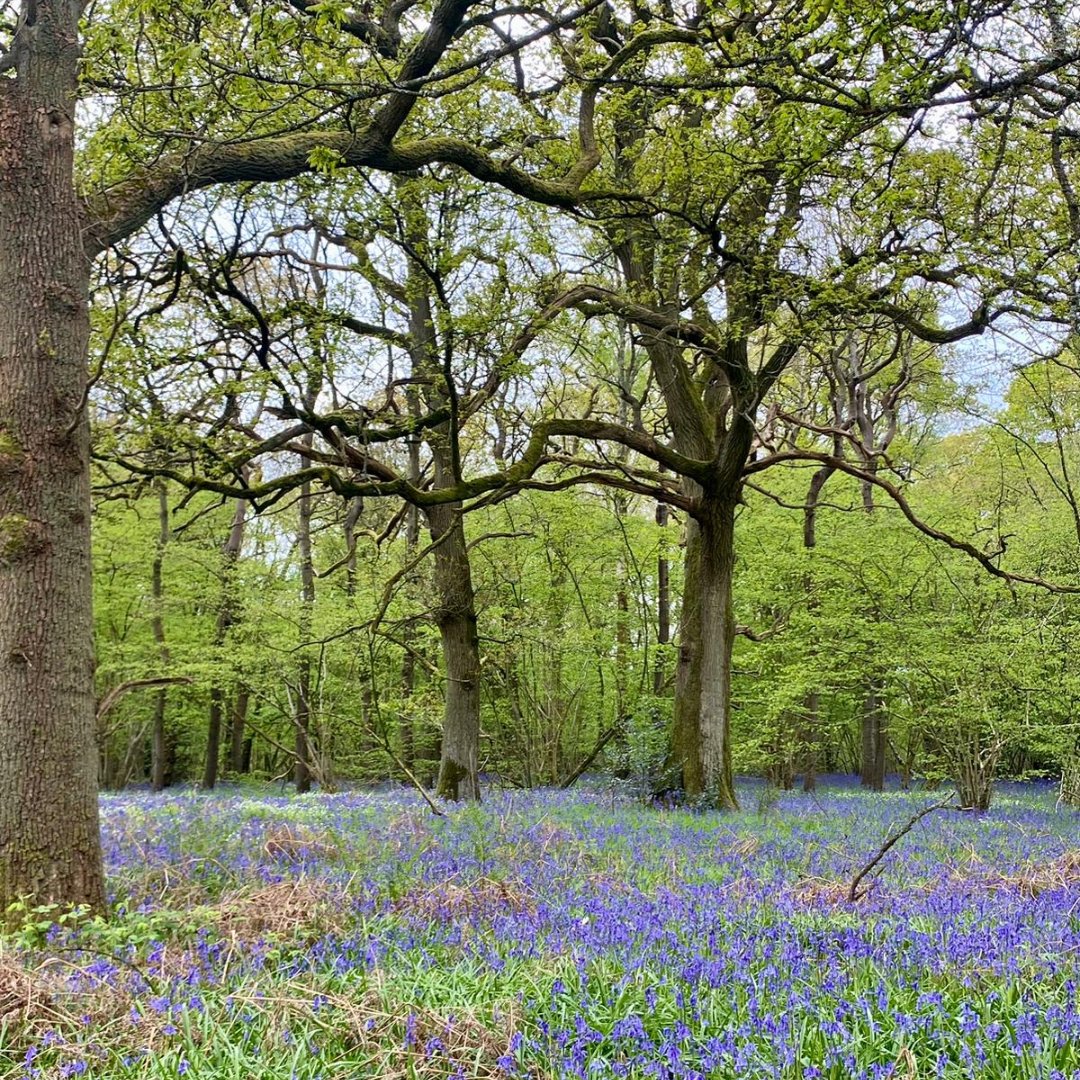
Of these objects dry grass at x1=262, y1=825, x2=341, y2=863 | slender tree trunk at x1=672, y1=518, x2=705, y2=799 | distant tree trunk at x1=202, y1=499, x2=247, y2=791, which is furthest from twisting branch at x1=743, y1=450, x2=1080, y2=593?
distant tree trunk at x1=202, y1=499, x2=247, y2=791

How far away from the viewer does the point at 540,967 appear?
368 cm

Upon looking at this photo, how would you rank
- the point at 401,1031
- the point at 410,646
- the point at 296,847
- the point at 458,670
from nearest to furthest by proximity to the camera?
the point at 401,1031, the point at 296,847, the point at 458,670, the point at 410,646

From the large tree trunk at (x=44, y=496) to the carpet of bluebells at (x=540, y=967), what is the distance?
0.47 meters

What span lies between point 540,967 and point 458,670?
8943 mm

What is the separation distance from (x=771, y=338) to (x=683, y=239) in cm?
307

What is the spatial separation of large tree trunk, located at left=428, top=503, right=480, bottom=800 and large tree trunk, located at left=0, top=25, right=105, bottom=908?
7595 mm

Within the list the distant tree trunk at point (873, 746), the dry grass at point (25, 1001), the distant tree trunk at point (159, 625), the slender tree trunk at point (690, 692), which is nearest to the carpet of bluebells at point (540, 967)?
the dry grass at point (25, 1001)

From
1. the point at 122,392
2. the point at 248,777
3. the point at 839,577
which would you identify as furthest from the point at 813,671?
the point at 248,777

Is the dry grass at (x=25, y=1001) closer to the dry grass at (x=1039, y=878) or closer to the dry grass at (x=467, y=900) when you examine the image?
the dry grass at (x=467, y=900)

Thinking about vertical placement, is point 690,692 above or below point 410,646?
below

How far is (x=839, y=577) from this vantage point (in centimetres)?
1800

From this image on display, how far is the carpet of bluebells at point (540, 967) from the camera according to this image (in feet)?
9.48

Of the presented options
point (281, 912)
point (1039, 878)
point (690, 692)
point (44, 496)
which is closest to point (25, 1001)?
point (281, 912)

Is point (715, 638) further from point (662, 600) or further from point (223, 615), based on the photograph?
point (223, 615)
